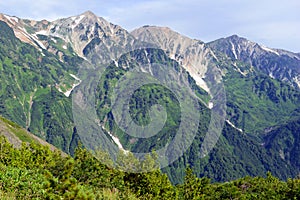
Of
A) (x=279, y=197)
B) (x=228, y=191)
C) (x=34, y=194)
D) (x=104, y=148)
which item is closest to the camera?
(x=34, y=194)

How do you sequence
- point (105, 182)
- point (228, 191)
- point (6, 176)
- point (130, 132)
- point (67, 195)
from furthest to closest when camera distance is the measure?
point (228, 191)
point (105, 182)
point (130, 132)
point (6, 176)
point (67, 195)

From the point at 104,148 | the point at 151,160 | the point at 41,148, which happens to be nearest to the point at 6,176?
the point at 104,148

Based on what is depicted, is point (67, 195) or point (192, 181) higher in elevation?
point (67, 195)

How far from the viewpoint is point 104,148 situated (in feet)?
97.0

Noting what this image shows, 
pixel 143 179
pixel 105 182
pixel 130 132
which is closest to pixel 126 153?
pixel 130 132

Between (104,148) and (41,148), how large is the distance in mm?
72128

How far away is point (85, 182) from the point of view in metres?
74.8

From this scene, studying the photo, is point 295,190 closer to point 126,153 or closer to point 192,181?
point 192,181

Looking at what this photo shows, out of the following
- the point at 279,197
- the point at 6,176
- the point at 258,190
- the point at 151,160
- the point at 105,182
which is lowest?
the point at 258,190

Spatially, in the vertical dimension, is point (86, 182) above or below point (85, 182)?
below

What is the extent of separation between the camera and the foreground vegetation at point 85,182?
2000 cm

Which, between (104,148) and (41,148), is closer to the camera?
(104,148)

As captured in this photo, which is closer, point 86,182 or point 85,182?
point 85,182

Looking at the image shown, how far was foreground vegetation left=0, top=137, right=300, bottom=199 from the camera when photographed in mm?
20000
